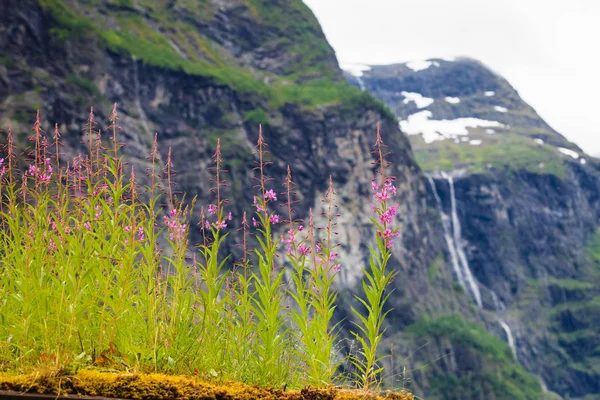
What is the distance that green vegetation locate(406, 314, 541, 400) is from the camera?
18350cm

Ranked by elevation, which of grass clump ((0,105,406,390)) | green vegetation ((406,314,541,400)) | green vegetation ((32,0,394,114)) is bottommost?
green vegetation ((406,314,541,400))

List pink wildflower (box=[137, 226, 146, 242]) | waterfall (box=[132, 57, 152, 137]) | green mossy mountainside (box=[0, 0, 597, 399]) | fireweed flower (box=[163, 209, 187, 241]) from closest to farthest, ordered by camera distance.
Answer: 1. fireweed flower (box=[163, 209, 187, 241])
2. pink wildflower (box=[137, 226, 146, 242])
3. green mossy mountainside (box=[0, 0, 597, 399])
4. waterfall (box=[132, 57, 152, 137])

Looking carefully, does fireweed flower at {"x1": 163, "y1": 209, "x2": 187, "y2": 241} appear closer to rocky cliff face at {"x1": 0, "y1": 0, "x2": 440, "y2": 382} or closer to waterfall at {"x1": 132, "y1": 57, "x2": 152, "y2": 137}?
rocky cliff face at {"x1": 0, "y1": 0, "x2": 440, "y2": 382}

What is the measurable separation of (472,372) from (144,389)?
647 feet

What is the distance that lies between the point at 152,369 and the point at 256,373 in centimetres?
108

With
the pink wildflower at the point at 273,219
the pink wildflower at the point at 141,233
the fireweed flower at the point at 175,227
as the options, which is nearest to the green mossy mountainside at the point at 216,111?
the pink wildflower at the point at 141,233

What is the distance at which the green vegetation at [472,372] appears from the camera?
184 meters

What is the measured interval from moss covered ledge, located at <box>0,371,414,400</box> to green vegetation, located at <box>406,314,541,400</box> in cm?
17843

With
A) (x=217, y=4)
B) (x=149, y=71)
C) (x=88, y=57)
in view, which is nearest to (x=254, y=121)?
(x=149, y=71)

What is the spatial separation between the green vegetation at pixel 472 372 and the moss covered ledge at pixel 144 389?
585ft

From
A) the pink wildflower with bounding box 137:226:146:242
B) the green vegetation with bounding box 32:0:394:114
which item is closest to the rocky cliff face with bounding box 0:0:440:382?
the green vegetation with bounding box 32:0:394:114

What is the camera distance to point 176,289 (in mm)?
7316

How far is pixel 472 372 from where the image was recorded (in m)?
191

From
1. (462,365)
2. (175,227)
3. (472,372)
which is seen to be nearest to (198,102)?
(462,365)
